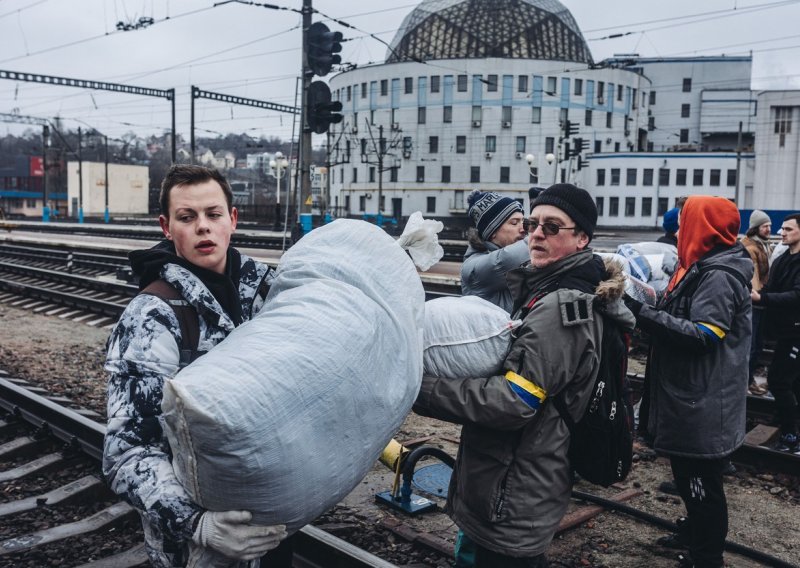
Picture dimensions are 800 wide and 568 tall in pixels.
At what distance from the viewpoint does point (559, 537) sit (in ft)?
14.3

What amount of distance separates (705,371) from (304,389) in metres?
2.39

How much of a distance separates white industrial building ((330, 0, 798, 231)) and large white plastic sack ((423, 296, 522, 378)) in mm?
65152

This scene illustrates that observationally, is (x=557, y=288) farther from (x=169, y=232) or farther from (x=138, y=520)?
(x=138, y=520)

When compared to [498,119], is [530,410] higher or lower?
lower

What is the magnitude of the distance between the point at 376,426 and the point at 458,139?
74.3m

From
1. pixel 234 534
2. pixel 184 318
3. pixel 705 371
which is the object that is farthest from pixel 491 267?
pixel 234 534

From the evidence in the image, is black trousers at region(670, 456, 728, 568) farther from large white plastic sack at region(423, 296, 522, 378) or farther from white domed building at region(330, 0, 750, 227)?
white domed building at region(330, 0, 750, 227)

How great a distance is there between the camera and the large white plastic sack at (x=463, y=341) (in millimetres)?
2391

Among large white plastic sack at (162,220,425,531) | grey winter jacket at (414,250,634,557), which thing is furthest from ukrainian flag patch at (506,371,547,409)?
large white plastic sack at (162,220,425,531)

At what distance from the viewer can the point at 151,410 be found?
1.97 metres

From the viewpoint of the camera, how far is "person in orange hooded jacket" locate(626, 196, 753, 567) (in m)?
3.38

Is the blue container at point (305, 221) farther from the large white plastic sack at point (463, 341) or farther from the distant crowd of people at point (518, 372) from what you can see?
the large white plastic sack at point (463, 341)

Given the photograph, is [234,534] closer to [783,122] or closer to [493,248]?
[493,248]

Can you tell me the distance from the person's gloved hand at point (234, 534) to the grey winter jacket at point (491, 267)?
2147 mm
